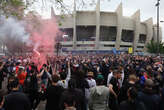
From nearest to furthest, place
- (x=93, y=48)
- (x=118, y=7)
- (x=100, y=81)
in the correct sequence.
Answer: (x=100, y=81)
(x=93, y=48)
(x=118, y=7)

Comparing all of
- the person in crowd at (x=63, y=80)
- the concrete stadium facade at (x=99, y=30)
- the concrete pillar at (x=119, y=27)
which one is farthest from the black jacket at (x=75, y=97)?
the concrete pillar at (x=119, y=27)

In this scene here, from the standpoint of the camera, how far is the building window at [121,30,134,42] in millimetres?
59500

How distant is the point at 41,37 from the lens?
1557 cm

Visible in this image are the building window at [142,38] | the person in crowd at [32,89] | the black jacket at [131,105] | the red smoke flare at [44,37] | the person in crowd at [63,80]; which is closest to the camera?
the black jacket at [131,105]

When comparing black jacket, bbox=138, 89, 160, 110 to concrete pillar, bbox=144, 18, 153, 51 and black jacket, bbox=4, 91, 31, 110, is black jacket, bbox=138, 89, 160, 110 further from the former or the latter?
concrete pillar, bbox=144, 18, 153, 51

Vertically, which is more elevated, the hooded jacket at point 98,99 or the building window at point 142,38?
the building window at point 142,38

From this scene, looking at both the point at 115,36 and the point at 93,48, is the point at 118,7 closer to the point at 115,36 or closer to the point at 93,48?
the point at 115,36

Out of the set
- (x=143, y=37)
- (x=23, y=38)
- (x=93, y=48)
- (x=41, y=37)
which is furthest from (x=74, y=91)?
(x=143, y=37)

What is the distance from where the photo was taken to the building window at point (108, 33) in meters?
55.9

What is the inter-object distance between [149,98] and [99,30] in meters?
50.4

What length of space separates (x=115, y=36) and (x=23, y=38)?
43730 mm

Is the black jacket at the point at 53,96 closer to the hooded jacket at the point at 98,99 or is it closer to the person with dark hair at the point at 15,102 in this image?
the person with dark hair at the point at 15,102

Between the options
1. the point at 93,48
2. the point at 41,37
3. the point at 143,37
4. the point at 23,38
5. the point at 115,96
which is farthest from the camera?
the point at 143,37

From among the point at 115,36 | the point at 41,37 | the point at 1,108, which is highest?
the point at 115,36
